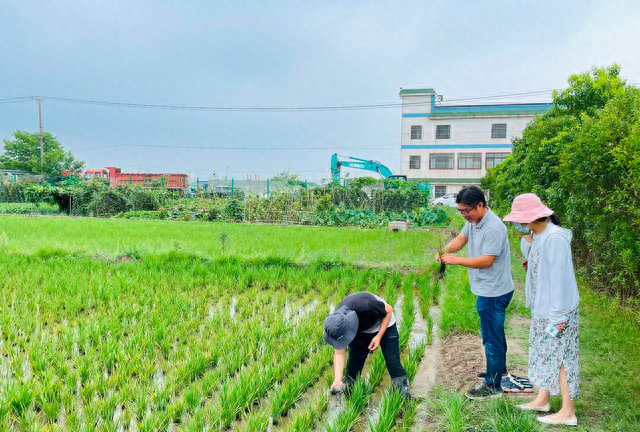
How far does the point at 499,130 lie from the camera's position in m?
31.3

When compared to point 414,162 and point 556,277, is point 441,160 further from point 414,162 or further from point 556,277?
point 556,277

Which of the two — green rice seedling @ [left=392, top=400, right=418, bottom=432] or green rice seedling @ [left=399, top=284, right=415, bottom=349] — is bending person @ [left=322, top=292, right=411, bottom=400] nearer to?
green rice seedling @ [left=392, top=400, right=418, bottom=432]

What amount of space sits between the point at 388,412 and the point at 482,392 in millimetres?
782

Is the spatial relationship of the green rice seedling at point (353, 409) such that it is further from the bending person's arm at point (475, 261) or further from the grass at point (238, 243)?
the grass at point (238, 243)

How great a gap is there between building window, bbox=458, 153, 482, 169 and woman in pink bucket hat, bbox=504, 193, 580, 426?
30.9 metres

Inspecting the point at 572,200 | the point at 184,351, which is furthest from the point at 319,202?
the point at 184,351

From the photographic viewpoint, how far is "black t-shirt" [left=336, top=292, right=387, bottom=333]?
8.61ft

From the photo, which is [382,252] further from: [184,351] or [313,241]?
[184,351]

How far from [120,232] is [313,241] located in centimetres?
553

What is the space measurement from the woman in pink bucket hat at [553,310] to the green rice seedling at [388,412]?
829mm

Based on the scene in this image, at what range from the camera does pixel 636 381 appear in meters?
2.95

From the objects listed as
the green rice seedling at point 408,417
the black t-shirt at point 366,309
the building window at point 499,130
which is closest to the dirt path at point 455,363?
the green rice seedling at point 408,417

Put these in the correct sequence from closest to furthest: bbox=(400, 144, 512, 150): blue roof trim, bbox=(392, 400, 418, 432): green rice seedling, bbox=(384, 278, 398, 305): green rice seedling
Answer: bbox=(392, 400, 418, 432): green rice seedling, bbox=(384, 278, 398, 305): green rice seedling, bbox=(400, 144, 512, 150): blue roof trim

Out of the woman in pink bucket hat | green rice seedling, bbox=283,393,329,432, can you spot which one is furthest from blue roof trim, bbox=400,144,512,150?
green rice seedling, bbox=283,393,329,432
